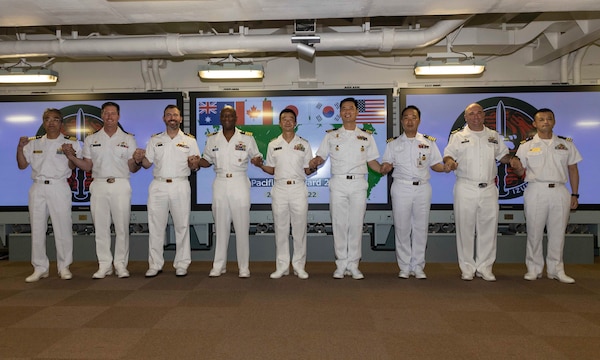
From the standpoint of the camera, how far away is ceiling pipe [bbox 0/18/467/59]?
6.55 metres

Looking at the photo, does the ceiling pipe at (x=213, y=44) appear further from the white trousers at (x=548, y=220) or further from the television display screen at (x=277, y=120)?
the white trousers at (x=548, y=220)

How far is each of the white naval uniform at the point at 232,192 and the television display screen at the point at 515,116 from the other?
276cm

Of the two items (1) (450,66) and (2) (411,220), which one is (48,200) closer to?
(2) (411,220)

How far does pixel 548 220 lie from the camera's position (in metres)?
5.61

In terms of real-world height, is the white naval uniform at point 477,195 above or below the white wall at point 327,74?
below

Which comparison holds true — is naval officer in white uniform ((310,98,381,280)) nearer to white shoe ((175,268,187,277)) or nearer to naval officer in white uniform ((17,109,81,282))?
white shoe ((175,268,187,277))

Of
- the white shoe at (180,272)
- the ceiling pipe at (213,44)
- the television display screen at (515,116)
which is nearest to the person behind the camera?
the white shoe at (180,272)

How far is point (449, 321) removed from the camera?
392 cm

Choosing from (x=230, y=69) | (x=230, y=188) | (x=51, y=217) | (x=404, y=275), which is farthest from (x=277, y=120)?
(x=51, y=217)

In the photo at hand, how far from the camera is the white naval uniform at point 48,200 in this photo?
5727 millimetres

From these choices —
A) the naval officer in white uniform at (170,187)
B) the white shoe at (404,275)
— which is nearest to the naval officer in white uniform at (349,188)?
the white shoe at (404,275)

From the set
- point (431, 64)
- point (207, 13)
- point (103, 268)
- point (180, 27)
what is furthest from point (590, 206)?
point (180, 27)

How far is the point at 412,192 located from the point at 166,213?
121 inches

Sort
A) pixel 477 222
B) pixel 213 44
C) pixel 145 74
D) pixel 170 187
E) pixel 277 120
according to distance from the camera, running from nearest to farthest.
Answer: pixel 477 222, pixel 170 187, pixel 213 44, pixel 277 120, pixel 145 74
